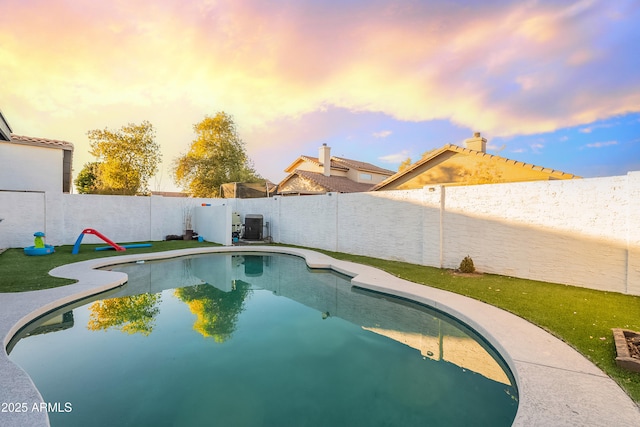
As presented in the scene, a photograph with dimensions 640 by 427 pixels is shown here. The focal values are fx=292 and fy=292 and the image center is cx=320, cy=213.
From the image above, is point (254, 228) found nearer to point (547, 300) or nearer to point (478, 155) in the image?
point (478, 155)

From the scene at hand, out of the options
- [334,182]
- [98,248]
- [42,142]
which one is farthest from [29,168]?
[334,182]

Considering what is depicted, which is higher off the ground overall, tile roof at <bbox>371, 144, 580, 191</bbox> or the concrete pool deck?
tile roof at <bbox>371, 144, 580, 191</bbox>

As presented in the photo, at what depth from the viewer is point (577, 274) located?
582 centimetres

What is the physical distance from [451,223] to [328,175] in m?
14.0

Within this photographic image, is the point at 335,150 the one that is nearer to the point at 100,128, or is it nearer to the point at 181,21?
the point at 181,21

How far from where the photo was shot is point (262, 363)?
3.60 metres

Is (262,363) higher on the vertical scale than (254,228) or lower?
lower

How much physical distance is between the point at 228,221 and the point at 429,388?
10751mm

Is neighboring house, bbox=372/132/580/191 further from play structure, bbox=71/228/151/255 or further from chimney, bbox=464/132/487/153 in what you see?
play structure, bbox=71/228/151/255

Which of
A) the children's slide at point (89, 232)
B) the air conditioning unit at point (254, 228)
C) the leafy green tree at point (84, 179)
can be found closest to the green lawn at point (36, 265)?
the children's slide at point (89, 232)

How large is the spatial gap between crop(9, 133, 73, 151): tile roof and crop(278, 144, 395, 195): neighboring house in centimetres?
1055

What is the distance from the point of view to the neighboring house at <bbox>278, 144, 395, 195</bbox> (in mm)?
19016

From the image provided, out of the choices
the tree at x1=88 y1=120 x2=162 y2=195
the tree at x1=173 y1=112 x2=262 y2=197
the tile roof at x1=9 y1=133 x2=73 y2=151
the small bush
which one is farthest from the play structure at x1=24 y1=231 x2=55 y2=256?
the tree at x1=173 y1=112 x2=262 y2=197

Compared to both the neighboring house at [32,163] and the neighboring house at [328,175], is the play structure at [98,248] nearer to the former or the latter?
the neighboring house at [32,163]
